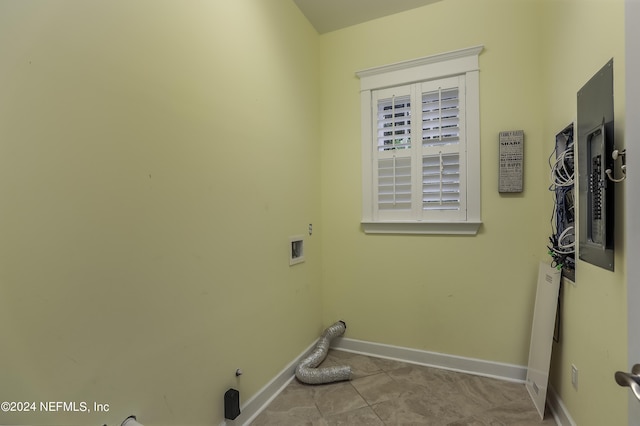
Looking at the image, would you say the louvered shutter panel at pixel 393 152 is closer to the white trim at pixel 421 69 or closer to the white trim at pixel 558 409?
the white trim at pixel 421 69

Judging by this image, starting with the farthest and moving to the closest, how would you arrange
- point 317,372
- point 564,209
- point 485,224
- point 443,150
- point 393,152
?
point 393,152 → point 443,150 → point 485,224 → point 317,372 → point 564,209

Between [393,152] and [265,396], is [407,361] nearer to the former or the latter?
[265,396]

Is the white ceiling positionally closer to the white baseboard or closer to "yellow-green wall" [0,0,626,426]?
"yellow-green wall" [0,0,626,426]

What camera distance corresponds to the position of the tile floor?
186cm

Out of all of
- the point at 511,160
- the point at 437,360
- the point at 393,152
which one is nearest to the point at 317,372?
the point at 437,360

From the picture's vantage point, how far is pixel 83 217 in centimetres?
105

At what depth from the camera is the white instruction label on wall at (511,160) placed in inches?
89.0

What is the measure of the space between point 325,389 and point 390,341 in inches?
31.8

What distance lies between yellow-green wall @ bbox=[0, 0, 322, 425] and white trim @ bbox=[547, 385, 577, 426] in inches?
73.5

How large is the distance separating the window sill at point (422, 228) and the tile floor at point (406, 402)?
3.94 feet

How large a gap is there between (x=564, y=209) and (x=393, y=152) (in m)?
1.35

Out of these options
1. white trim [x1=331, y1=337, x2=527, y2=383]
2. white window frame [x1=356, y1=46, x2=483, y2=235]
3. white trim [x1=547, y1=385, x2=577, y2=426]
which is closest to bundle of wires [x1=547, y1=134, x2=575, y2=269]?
white window frame [x1=356, y1=46, x2=483, y2=235]

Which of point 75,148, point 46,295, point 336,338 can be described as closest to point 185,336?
point 46,295

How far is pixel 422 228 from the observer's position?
8.43 ft
